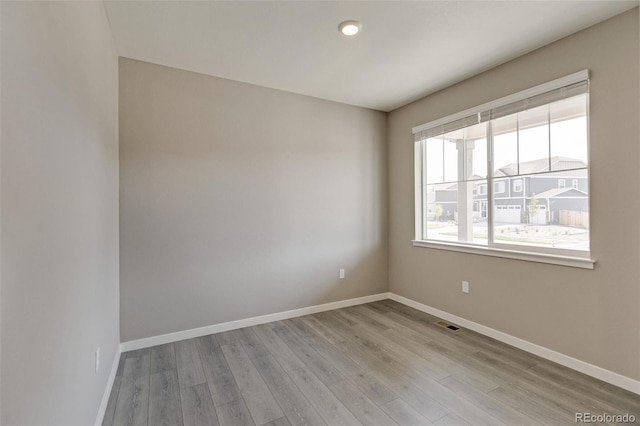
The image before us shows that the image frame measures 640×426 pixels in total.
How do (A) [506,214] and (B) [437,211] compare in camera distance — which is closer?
(A) [506,214]

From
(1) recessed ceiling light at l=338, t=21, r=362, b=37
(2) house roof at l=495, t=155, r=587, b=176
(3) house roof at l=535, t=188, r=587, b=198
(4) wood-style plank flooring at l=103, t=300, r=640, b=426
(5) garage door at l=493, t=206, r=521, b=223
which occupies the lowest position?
(4) wood-style plank flooring at l=103, t=300, r=640, b=426

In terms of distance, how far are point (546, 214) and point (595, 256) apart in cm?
47

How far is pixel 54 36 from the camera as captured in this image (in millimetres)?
1142

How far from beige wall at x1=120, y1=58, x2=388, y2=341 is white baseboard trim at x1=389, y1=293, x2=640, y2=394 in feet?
3.72

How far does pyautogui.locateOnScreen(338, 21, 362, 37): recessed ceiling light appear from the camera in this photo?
2.20 m

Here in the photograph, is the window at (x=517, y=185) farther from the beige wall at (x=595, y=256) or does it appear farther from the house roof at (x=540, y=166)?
the beige wall at (x=595, y=256)

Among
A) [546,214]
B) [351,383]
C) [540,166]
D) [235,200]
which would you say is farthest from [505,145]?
[235,200]

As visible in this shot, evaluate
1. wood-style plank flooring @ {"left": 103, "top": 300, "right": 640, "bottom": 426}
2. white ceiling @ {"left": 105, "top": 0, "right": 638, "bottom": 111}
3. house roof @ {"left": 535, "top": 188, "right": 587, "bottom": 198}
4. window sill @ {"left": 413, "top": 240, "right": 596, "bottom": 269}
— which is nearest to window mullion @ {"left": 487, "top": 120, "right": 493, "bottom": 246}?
window sill @ {"left": 413, "top": 240, "right": 596, "bottom": 269}

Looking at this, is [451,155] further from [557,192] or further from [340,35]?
[340,35]

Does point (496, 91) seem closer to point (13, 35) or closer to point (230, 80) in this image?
point (230, 80)

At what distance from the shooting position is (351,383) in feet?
7.14

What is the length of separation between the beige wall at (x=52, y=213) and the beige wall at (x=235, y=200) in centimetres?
80

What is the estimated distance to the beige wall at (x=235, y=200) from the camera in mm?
2732

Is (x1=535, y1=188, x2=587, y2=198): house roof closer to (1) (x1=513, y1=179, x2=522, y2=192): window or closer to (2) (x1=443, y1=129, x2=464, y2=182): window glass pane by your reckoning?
(1) (x1=513, y1=179, x2=522, y2=192): window
